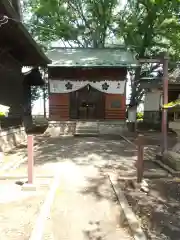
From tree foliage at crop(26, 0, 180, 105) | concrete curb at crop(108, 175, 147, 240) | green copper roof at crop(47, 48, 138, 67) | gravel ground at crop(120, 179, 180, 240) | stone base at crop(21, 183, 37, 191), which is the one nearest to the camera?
concrete curb at crop(108, 175, 147, 240)

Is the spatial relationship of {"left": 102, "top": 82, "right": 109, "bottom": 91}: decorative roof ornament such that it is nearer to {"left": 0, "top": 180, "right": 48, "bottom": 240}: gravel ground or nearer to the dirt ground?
the dirt ground

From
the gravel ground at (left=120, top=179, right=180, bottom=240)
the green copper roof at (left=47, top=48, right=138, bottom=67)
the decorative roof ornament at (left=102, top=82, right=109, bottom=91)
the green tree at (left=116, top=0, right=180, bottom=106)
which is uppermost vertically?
the green tree at (left=116, top=0, right=180, bottom=106)

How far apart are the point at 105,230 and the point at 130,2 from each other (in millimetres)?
24849

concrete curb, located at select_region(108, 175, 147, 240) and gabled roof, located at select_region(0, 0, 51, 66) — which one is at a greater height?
gabled roof, located at select_region(0, 0, 51, 66)

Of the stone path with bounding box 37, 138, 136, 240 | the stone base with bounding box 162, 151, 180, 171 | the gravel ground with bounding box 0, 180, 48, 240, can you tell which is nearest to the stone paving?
the stone path with bounding box 37, 138, 136, 240

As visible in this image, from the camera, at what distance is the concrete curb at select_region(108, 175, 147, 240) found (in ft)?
12.9

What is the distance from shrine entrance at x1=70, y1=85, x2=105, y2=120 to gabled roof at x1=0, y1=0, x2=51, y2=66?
5.55 meters

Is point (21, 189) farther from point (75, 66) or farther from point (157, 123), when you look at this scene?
point (157, 123)

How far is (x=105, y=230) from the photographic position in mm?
4164

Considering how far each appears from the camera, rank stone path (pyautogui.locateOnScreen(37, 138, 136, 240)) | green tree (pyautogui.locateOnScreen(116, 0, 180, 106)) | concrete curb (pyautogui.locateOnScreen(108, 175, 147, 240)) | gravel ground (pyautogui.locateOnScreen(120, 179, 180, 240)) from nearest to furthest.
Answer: concrete curb (pyautogui.locateOnScreen(108, 175, 147, 240)) → stone path (pyautogui.locateOnScreen(37, 138, 136, 240)) → gravel ground (pyautogui.locateOnScreen(120, 179, 180, 240)) → green tree (pyautogui.locateOnScreen(116, 0, 180, 106))

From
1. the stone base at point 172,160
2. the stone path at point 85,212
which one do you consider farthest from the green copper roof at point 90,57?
the stone path at point 85,212

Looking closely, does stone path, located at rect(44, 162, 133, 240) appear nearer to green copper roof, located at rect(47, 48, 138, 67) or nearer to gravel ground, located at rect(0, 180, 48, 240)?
gravel ground, located at rect(0, 180, 48, 240)

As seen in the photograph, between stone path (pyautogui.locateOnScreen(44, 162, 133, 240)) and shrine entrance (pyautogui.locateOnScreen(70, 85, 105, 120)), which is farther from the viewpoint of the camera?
shrine entrance (pyautogui.locateOnScreen(70, 85, 105, 120))

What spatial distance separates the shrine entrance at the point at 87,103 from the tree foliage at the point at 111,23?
252 inches
